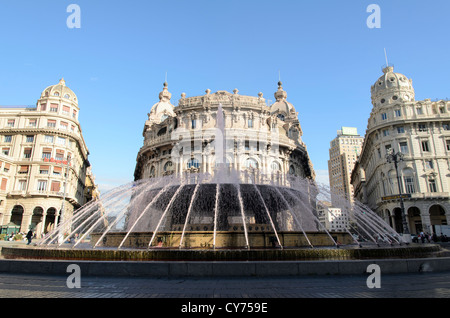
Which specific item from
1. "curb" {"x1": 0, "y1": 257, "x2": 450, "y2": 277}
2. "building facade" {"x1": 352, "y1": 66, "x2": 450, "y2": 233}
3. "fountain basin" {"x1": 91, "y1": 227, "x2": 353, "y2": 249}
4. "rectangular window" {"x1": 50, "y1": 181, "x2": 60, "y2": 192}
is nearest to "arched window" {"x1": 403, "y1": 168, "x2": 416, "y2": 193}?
"building facade" {"x1": 352, "y1": 66, "x2": 450, "y2": 233}

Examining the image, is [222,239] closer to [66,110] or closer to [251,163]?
[251,163]

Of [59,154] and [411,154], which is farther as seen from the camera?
[59,154]

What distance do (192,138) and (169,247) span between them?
30.3 m

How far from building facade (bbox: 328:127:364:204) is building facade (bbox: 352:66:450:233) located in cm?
8818

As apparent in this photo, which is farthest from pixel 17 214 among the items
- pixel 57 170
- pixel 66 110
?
pixel 66 110

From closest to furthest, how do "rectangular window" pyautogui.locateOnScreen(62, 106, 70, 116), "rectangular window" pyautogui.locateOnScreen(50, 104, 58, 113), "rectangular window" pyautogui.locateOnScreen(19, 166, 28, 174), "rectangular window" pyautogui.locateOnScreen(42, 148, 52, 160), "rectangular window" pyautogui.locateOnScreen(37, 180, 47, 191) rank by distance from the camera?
"rectangular window" pyautogui.locateOnScreen(37, 180, 47, 191), "rectangular window" pyautogui.locateOnScreen(19, 166, 28, 174), "rectangular window" pyautogui.locateOnScreen(42, 148, 52, 160), "rectangular window" pyautogui.locateOnScreen(50, 104, 58, 113), "rectangular window" pyautogui.locateOnScreen(62, 106, 70, 116)

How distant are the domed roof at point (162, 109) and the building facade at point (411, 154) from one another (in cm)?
3973

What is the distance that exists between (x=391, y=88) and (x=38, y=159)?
59530 mm

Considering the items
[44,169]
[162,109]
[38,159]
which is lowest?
[44,169]

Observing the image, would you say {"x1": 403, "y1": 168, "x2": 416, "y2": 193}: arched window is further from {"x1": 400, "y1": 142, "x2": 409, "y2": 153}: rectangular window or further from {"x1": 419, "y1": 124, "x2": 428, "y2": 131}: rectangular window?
{"x1": 419, "y1": 124, "x2": 428, "y2": 131}: rectangular window

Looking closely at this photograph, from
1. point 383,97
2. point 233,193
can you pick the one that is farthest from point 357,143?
point 233,193

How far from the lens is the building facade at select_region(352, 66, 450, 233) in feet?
137

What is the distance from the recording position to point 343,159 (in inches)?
5359
